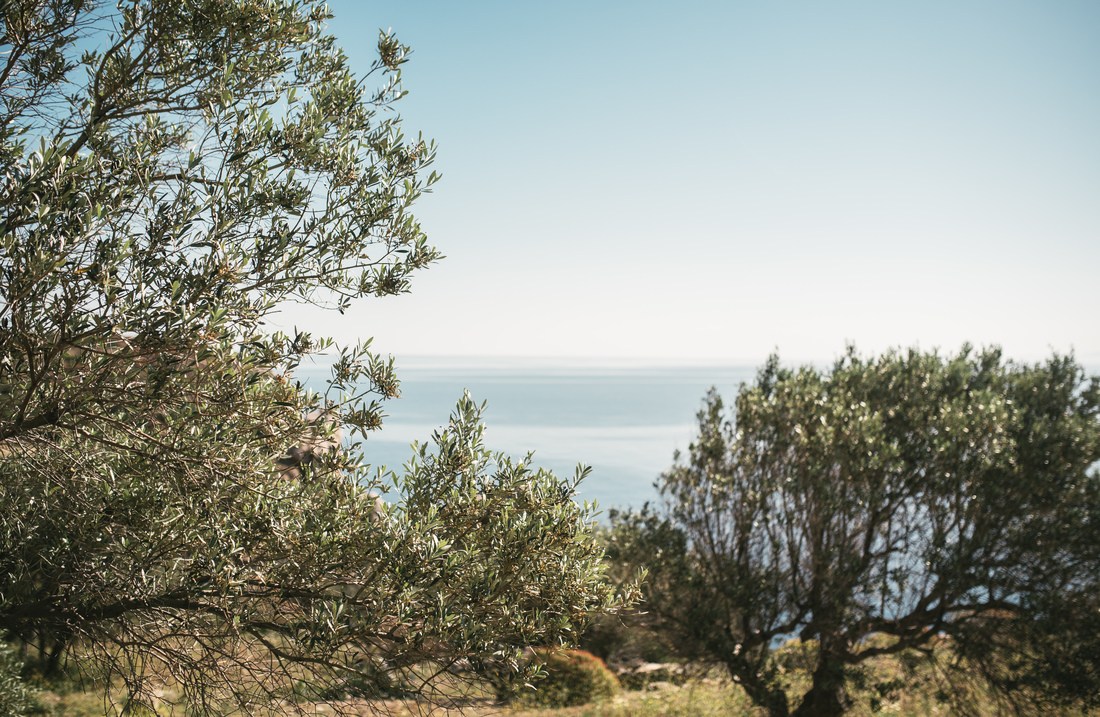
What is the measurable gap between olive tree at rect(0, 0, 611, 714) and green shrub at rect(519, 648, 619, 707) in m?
15.1

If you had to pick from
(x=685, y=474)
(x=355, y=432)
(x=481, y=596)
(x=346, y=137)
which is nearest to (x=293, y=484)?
(x=355, y=432)

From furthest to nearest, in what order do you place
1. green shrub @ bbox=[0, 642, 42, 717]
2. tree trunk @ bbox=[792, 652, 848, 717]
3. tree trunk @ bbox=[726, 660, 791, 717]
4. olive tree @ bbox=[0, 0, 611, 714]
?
1. tree trunk @ bbox=[792, 652, 848, 717]
2. tree trunk @ bbox=[726, 660, 791, 717]
3. green shrub @ bbox=[0, 642, 42, 717]
4. olive tree @ bbox=[0, 0, 611, 714]

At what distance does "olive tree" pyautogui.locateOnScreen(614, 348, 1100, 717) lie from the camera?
559 inches

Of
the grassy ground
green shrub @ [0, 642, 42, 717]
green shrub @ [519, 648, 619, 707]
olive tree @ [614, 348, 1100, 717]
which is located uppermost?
olive tree @ [614, 348, 1100, 717]

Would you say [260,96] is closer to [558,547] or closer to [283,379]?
[283,379]

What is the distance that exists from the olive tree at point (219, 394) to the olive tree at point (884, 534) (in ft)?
30.7

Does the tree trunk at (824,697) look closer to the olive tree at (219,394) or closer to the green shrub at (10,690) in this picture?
the olive tree at (219,394)

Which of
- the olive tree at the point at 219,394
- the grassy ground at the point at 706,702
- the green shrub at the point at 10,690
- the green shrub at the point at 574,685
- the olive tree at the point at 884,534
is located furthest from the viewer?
the green shrub at the point at 574,685

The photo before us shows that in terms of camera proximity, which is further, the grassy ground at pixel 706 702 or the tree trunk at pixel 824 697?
the tree trunk at pixel 824 697

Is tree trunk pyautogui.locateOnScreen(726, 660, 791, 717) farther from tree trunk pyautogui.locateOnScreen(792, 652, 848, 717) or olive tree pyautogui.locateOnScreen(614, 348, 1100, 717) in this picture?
tree trunk pyautogui.locateOnScreen(792, 652, 848, 717)

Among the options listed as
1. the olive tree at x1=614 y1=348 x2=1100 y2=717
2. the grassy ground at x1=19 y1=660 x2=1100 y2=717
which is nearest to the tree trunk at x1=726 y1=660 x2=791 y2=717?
the olive tree at x1=614 y1=348 x2=1100 y2=717

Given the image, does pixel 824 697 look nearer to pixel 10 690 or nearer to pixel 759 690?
pixel 759 690

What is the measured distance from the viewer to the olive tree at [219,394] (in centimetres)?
493

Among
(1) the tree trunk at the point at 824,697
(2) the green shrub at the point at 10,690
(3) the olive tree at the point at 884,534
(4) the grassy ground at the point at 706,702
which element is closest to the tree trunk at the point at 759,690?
(3) the olive tree at the point at 884,534
